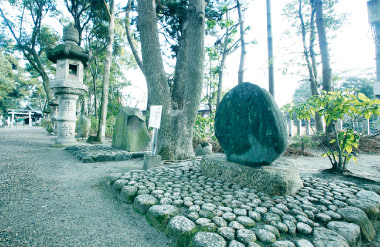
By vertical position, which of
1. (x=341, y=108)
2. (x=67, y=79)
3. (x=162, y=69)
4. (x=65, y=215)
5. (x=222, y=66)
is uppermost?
(x=222, y=66)

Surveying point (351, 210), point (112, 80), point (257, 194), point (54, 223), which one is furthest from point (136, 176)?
point (112, 80)

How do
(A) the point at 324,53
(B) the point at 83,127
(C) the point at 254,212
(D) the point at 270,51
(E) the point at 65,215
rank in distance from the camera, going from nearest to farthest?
(C) the point at 254,212 < (E) the point at 65,215 < (D) the point at 270,51 < (A) the point at 324,53 < (B) the point at 83,127

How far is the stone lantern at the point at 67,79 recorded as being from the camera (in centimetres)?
667

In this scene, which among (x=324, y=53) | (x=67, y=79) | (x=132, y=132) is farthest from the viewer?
(x=324, y=53)

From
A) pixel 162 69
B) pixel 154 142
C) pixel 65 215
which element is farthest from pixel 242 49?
pixel 65 215

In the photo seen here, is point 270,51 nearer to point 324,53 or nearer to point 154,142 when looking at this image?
Answer: point 324,53

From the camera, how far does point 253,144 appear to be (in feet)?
8.61

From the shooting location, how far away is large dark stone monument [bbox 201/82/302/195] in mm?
2352

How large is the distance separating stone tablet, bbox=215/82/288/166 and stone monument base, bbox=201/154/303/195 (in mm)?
146

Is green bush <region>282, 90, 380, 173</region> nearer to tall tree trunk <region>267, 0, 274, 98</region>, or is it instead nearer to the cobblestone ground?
the cobblestone ground

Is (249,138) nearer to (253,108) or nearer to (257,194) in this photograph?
(253,108)

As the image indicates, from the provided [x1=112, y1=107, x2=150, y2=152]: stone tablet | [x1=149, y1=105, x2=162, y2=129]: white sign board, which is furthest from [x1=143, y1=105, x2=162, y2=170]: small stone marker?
[x1=112, y1=107, x2=150, y2=152]: stone tablet

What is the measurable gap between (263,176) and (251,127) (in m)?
0.67

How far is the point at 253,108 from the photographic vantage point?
266cm
